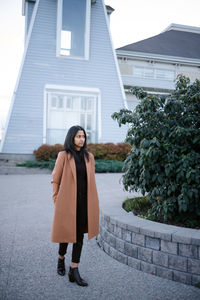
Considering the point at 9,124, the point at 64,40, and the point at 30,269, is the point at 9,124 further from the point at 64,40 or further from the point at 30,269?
the point at 30,269

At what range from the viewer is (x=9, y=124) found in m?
13.6

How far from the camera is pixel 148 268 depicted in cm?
327

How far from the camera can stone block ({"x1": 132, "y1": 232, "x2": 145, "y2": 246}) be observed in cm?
335

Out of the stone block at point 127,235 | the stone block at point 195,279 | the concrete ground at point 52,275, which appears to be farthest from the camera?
the stone block at point 127,235

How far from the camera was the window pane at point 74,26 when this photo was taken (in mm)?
14594

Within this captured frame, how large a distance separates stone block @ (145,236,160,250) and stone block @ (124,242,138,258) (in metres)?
0.18

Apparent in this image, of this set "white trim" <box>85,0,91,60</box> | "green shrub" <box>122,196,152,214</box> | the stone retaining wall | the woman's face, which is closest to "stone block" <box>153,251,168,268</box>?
the stone retaining wall

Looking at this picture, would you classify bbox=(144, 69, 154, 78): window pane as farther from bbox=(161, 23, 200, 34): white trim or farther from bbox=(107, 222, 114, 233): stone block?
bbox=(107, 222, 114, 233): stone block

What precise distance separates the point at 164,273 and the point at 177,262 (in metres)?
0.22

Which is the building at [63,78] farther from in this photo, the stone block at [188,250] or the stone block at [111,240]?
the stone block at [188,250]

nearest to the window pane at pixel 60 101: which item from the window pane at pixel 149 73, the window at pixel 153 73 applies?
the window at pixel 153 73

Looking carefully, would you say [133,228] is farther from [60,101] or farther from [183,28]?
[183,28]

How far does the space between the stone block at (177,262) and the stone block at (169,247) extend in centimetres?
6

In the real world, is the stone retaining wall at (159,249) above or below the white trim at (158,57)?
below
